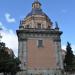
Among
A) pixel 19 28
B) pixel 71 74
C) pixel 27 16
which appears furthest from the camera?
pixel 27 16

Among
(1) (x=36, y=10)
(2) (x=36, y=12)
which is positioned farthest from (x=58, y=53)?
(1) (x=36, y=10)

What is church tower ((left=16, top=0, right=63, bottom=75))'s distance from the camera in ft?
171

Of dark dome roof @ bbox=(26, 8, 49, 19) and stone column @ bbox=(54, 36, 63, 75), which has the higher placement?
dark dome roof @ bbox=(26, 8, 49, 19)

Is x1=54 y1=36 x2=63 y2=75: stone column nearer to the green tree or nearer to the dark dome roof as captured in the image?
the green tree

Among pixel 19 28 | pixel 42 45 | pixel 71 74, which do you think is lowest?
pixel 71 74

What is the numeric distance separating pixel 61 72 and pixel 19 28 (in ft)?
37.5

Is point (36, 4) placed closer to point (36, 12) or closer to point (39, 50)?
point (36, 12)

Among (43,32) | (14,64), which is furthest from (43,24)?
(14,64)

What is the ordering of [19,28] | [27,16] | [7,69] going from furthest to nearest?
1. [27,16]
2. [19,28]
3. [7,69]

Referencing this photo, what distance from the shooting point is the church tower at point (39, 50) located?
52.0 meters

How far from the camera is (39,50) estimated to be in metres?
52.9

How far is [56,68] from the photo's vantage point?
5219 cm

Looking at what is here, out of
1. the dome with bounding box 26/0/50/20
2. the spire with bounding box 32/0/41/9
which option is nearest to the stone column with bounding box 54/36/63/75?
the dome with bounding box 26/0/50/20

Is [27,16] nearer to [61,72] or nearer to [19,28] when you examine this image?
[19,28]
